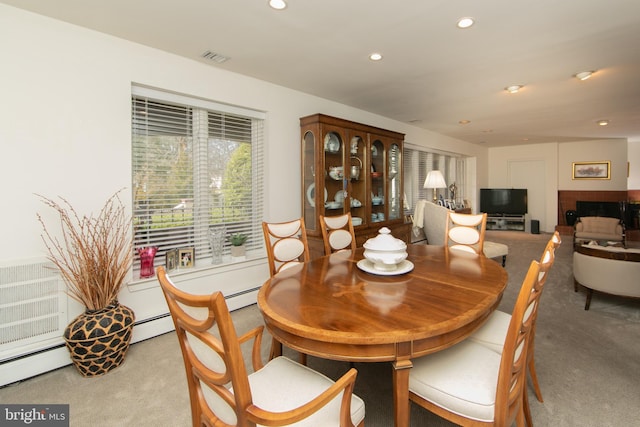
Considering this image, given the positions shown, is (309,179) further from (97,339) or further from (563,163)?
(563,163)

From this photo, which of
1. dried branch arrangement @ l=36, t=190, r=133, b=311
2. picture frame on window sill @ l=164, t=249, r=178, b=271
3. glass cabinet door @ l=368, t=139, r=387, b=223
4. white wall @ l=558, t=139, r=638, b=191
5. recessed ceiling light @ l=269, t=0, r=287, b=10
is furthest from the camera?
white wall @ l=558, t=139, r=638, b=191

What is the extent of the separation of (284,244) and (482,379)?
4.74ft

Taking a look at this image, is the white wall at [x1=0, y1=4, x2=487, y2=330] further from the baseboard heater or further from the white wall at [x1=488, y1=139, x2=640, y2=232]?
the white wall at [x1=488, y1=139, x2=640, y2=232]

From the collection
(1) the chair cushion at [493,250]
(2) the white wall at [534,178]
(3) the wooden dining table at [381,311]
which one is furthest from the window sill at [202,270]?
(2) the white wall at [534,178]

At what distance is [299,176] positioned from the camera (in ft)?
11.8

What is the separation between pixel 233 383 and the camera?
2.71 ft

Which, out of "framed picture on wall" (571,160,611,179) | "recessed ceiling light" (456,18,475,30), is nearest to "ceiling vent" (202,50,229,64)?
"recessed ceiling light" (456,18,475,30)

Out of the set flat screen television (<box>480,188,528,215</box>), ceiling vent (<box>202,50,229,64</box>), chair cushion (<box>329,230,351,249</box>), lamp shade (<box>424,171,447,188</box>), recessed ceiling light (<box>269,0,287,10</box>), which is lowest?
chair cushion (<box>329,230,351,249</box>)

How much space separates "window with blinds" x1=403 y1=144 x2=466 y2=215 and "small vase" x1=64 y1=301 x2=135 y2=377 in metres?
4.68

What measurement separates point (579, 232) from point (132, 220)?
690 centimetres

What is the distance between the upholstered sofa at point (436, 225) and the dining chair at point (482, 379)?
10.1ft

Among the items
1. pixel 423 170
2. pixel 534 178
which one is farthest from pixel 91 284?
pixel 534 178

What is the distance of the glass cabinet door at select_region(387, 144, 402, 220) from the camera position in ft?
14.2

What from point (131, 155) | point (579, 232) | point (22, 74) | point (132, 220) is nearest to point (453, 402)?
point (132, 220)
